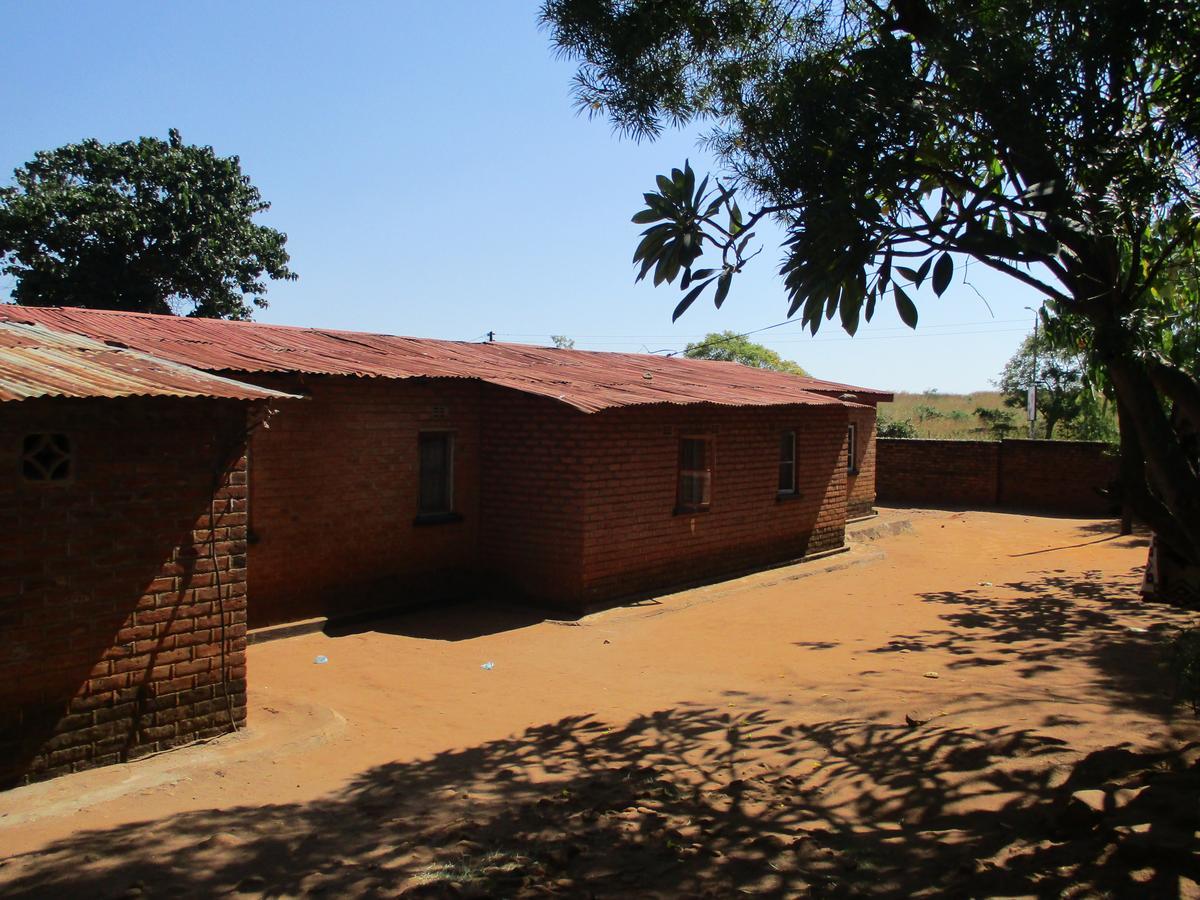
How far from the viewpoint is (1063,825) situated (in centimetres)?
492

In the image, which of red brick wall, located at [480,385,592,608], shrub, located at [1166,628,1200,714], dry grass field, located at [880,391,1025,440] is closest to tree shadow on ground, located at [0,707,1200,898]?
shrub, located at [1166,628,1200,714]

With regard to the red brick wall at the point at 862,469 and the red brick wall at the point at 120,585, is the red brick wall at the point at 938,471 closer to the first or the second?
the red brick wall at the point at 862,469

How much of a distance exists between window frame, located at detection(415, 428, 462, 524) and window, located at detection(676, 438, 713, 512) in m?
3.49

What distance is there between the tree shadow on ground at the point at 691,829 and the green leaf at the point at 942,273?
8.53ft

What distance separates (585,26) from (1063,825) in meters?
6.15

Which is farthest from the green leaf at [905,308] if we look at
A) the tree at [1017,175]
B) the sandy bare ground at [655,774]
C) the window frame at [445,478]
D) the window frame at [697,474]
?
the window frame at [697,474]

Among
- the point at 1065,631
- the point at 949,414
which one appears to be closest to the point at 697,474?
the point at 1065,631

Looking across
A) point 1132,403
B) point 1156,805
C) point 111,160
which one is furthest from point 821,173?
point 111,160

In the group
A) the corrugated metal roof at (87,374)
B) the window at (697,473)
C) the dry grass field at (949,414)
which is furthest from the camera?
the dry grass field at (949,414)

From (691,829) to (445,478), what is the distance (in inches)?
297

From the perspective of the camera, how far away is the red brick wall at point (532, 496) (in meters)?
11.9

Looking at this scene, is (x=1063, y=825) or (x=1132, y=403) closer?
(x=1063, y=825)

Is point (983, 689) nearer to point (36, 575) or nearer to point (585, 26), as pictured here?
point (585, 26)

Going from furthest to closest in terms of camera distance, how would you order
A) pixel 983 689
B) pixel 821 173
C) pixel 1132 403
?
pixel 983 689, pixel 821 173, pixel 1132 403
